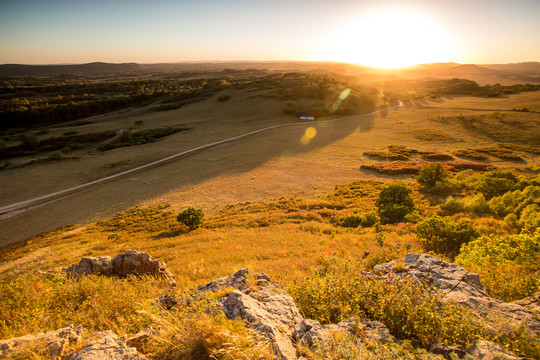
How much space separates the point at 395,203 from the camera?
18.0 metres

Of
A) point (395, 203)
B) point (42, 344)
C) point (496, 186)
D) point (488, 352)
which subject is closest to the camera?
point (42, 344)

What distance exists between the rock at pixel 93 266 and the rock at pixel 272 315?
6.91 meters

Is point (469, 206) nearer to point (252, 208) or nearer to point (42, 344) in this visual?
point (252, 208)

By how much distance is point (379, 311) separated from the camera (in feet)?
16.9

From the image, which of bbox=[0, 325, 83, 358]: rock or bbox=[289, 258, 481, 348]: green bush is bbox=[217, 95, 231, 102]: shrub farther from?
bbox=[0, 325, 83, 358]: rock

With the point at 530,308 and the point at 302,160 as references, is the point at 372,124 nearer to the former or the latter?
the point at 302,160

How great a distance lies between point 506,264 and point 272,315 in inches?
286

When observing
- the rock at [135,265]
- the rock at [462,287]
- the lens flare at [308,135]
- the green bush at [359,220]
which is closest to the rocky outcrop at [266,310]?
the rock at [462,287]

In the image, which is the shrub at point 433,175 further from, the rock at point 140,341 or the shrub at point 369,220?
the rock at point 140,341

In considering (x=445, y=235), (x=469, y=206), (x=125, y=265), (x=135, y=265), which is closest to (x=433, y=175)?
(x=469, y=206)

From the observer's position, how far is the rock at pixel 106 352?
12.3ft

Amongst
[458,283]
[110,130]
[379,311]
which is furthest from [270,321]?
[110,130]

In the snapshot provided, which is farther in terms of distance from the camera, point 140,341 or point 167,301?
point 167,301

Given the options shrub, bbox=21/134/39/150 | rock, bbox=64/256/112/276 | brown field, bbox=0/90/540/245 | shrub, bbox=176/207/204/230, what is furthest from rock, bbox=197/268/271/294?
shrub, bbox=21/134/39/150
